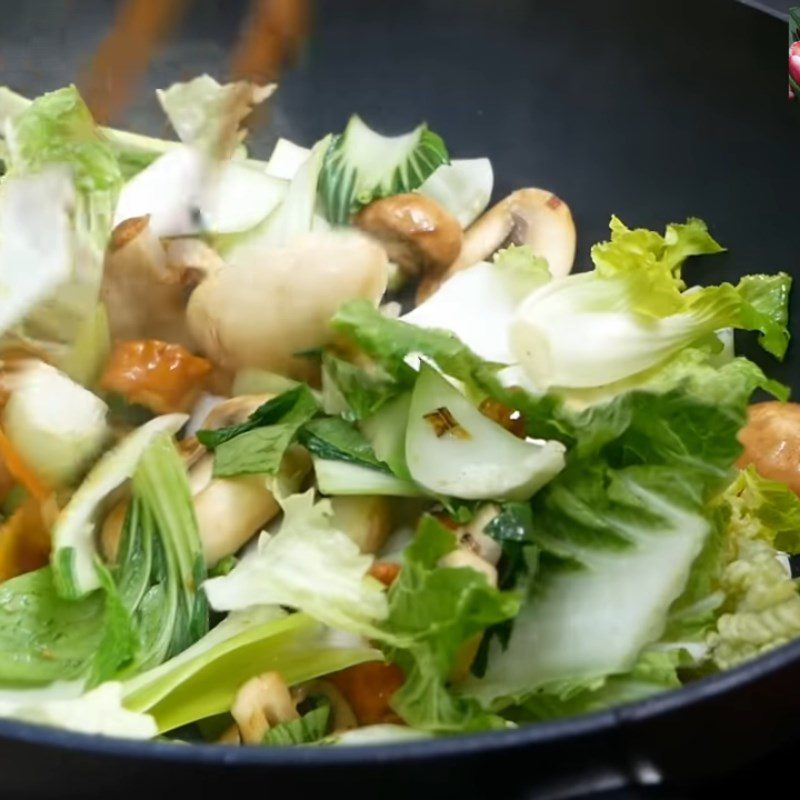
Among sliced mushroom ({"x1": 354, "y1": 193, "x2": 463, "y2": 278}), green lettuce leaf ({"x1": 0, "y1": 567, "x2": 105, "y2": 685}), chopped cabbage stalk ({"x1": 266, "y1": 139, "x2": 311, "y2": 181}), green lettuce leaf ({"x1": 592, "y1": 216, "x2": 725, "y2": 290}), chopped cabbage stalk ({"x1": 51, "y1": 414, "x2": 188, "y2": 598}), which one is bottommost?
green lettuce leaf ({"x1": 0, "y1": 567, "x2": 105, "y2": 685})

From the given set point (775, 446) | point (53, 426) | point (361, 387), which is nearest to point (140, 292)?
point (53, 426)

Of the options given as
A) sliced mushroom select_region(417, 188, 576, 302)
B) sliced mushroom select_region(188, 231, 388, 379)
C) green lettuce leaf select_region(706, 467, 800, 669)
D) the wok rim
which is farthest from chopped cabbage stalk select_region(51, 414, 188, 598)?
green lettuce leaf select_region(706, 467, 800, 669)

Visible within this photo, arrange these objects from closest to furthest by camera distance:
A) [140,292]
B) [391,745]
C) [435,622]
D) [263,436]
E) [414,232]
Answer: [391,745], [435,622], [263,436], [140,292], [414,232]

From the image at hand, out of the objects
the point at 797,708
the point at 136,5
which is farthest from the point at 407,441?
the point at 136,5

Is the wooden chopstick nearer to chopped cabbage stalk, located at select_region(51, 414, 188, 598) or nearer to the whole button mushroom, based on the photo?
chopped cabbage stalk, located at select_region(51, 414, 188, 598)

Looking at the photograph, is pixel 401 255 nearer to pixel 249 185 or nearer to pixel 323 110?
pixel 249 185

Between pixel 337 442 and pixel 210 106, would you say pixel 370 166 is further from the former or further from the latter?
pixel 337 442
